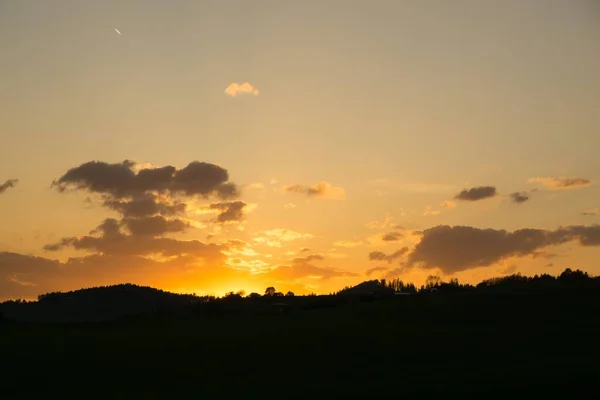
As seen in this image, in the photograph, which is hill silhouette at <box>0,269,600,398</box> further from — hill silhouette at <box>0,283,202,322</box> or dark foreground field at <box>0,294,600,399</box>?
hill silhouette at <box>0,283,202,322</box>

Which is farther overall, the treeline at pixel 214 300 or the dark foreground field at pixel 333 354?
the treeline at pixel 214 300

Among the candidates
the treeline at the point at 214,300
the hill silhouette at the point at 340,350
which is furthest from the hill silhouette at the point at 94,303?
the hill silhouette at the point at 340,350

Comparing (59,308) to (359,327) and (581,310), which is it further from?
(581,310)

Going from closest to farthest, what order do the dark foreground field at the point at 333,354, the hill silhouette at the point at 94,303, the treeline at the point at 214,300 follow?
the dark foreground field at the point at 333,354 → the treeline at the point at 214,300 → the hill silhouette at the point at 94,303

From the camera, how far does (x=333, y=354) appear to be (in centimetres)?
6569

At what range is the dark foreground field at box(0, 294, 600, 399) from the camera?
50438mm

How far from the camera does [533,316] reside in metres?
81.5

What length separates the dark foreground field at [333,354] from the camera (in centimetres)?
5044

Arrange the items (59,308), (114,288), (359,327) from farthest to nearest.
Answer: (114,288) → (59,308) → (359,327)

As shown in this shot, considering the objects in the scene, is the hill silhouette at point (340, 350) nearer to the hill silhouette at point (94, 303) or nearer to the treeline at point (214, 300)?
the treeline at point (214, 300)

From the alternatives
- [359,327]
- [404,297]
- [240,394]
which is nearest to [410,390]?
[240,394]

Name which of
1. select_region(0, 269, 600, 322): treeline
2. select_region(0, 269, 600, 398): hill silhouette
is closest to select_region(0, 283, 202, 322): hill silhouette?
select_region(0, 269, 600, 322): treeline

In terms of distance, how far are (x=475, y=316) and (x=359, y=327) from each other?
1481cm

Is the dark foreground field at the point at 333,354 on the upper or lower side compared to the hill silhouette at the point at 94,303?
lower
